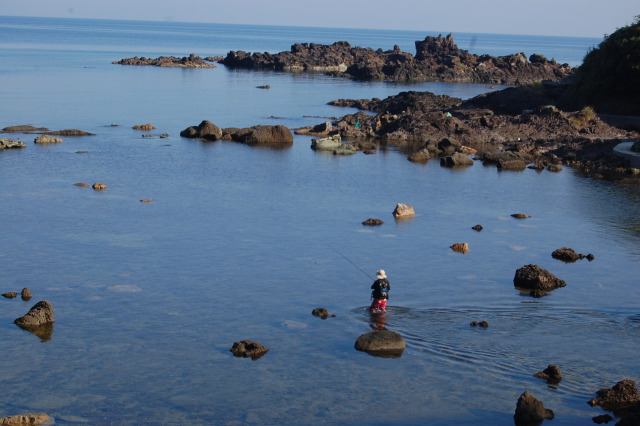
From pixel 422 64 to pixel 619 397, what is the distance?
152575 mm

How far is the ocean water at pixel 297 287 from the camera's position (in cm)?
2045

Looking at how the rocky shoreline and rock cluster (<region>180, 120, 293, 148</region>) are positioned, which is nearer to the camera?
the rocky shoreline

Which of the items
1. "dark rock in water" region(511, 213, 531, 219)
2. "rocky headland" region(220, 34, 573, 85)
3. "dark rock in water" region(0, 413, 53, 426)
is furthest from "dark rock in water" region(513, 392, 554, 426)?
"rocky headland" region(220, 34, 573, 85)

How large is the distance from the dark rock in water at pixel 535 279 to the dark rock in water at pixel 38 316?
54.7 feet

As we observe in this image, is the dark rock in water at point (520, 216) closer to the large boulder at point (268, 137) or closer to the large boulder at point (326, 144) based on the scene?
the large boulder at point (326, 144)

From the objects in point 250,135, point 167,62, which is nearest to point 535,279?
point 250,135

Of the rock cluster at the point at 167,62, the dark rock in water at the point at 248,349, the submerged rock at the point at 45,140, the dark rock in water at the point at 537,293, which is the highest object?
the rock cluster at the point at 167,62

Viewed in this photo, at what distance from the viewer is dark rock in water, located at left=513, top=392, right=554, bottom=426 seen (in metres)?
18.6

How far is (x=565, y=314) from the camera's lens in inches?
1053

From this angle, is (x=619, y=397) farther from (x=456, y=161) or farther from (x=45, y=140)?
(x=45, y=140)

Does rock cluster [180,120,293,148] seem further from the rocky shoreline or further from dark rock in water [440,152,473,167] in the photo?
dark rock in water [440,152,473,167]

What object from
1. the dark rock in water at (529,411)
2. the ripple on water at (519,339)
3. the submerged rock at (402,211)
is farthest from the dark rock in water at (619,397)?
the submerged rock at (402,211)

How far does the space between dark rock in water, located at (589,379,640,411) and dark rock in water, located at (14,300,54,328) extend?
16.2 meters

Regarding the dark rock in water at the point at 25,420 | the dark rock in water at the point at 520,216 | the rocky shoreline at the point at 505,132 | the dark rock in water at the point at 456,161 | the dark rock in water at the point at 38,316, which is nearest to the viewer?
the dark rock in water at the point at 25,420
